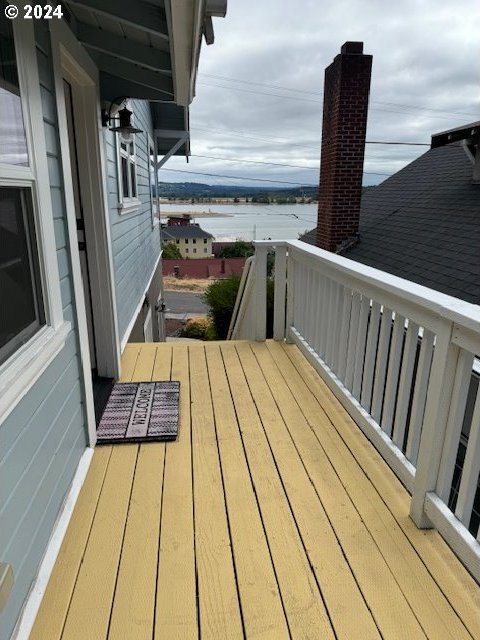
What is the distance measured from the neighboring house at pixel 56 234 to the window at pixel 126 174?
654 millimetres

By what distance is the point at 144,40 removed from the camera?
241 cm

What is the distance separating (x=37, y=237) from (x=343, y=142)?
641 cm

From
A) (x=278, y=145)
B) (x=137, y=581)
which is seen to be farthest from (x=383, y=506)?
(x=278, y=145)

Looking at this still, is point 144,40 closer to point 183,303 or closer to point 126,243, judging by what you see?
point 126,243

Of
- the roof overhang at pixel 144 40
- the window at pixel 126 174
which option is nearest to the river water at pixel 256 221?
the window at pixel 126 174

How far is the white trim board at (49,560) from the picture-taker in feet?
4.25

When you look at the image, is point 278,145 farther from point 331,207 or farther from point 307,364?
point 307,364

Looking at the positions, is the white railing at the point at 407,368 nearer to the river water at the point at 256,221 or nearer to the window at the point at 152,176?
the window at the point at 152,176

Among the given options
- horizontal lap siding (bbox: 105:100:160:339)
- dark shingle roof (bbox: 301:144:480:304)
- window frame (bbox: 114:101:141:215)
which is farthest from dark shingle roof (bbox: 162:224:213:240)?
window frame (bbox: 114:101:141:215)

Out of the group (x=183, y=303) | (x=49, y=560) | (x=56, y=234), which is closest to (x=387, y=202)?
(x=56, y=234)

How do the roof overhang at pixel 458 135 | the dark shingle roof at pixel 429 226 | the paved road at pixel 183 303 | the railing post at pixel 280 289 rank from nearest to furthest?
the railing post at pixel 280 289
the dark shingle roof at pixel 429 226
the roof overhang at pixel 458 135
the paved road at pixel 183 303

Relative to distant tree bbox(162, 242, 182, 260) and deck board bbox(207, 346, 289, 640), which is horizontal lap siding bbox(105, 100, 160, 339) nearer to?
deck board bbox(207, 346, 289, 640)

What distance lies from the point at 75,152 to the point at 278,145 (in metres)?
40.8

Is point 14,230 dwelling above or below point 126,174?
below
